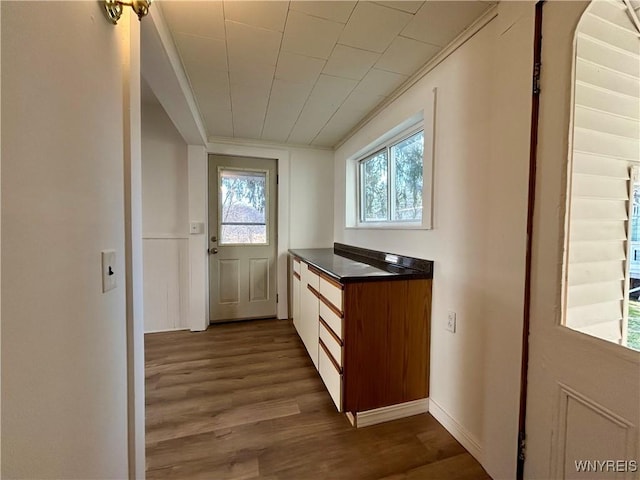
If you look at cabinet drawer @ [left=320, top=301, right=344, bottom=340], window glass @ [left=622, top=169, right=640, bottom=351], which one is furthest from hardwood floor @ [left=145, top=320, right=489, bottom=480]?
window glass @ [left=622, top=169, right=640, bottom=351]

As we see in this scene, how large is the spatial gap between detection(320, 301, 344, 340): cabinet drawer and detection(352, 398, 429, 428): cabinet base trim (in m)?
0.50

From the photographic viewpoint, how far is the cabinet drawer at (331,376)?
156 centimetres

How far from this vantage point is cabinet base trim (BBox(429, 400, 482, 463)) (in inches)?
53.4

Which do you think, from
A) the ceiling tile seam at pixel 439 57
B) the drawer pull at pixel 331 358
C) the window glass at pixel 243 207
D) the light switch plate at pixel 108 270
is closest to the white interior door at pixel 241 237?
the window glass at pixel 243 207

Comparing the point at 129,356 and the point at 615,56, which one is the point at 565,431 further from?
the point at 129,356

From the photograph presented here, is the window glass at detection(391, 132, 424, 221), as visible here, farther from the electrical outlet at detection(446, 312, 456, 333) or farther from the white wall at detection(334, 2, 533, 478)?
the electrical outlet at detection(446, 312, 456, 333)

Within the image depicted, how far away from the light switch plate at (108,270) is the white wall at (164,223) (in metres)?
2.28

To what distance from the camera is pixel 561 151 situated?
947mm

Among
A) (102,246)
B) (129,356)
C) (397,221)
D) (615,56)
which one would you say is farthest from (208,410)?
(615,56)

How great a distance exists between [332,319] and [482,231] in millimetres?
974

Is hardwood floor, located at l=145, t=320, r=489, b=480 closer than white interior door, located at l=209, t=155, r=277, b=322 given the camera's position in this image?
Yes

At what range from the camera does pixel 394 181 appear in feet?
7.75

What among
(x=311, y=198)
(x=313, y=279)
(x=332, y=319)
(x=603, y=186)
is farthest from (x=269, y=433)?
(x=311, y=198)

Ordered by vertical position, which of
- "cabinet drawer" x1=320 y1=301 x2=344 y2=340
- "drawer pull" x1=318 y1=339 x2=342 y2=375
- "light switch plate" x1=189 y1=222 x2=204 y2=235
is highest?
"light switch plate" x1=189 y1=222 x2=204 y2=235
